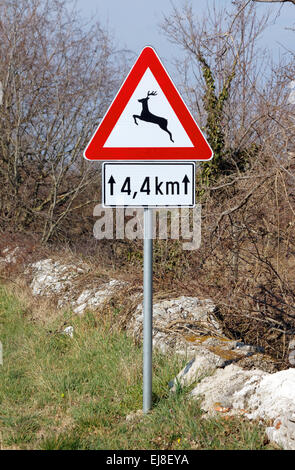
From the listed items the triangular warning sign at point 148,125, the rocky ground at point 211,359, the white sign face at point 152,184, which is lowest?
the rocky ground at point 211,359

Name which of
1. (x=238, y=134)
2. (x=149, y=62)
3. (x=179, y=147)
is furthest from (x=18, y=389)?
(x=238, y=134)

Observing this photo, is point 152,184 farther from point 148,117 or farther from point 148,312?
point 148,312

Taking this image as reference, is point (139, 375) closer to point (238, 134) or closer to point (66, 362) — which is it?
point (66, 362)

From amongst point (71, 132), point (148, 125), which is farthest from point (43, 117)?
point (148, 125)

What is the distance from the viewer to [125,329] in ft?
18.8

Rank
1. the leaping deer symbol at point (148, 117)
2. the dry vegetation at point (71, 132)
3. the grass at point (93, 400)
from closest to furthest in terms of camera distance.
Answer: the grass at point (93, 400) < the leaping deer symbol at point (148, 117) < the dry vegetation at point (71, 132)

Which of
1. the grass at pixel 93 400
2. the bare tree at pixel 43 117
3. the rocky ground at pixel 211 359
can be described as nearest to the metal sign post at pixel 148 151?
the grass at pixel 93 400

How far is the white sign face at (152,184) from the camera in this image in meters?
3.82

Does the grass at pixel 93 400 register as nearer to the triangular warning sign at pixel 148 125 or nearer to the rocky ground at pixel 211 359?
the rocky ground at pixel 211 359

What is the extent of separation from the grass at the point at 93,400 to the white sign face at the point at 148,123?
1.87 metres

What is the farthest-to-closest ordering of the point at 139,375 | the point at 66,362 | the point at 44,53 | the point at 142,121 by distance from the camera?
the point at 44,53
the point at 66,362
the point at 139,375
the point at 142,121

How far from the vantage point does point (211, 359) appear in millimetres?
4312

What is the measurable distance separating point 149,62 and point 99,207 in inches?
381

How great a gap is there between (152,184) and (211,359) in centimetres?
155
